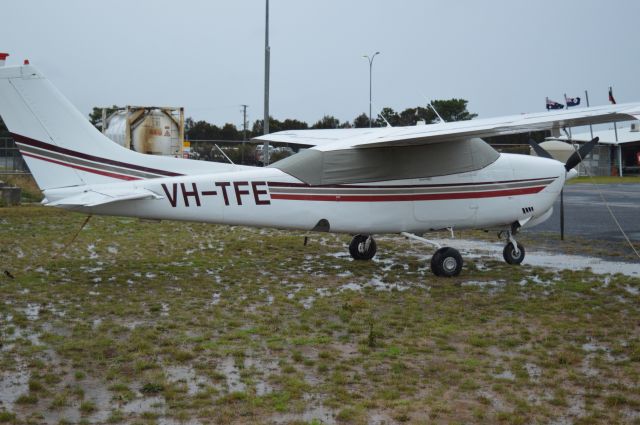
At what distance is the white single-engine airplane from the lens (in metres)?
9.87

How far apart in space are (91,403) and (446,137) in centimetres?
706

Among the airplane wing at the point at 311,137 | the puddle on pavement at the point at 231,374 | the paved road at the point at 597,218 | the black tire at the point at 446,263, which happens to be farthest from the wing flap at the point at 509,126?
the paved road at the point at 597,218

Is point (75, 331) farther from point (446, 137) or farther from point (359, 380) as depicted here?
point (446, 137)

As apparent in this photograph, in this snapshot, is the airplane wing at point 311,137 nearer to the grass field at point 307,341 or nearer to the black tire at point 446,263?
the grass field at point 307,341

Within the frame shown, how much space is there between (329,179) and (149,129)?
790 inches

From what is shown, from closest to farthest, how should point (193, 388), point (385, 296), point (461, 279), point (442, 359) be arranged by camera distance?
point (193, 388), point (442, 359), point (385, 296), point (461, 279)

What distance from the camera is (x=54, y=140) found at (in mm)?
9930

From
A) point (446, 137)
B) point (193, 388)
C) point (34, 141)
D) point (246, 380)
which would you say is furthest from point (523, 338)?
point (34, 141)

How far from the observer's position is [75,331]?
289 inches

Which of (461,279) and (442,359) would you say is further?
(461,279)

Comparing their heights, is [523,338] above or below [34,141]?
below

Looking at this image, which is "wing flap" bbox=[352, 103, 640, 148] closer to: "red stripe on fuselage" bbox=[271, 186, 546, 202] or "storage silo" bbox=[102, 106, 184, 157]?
"red stripe on fuselage" bbox=[271, 186, 546, 202]

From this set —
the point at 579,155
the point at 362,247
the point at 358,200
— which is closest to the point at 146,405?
the point at 358,200

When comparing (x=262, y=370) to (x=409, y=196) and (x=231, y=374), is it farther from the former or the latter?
(x=409, y=196)
